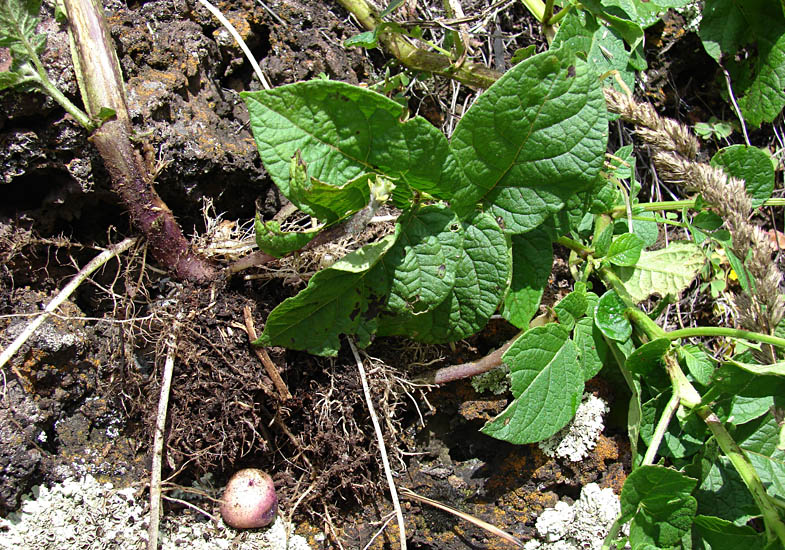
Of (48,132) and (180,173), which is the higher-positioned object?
(48,132)

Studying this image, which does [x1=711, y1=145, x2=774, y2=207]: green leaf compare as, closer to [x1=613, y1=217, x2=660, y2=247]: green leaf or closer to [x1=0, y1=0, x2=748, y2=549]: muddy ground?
[x1=613, y1=217, x2=660, y2=247]: green leaf

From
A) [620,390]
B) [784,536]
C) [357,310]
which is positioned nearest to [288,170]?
[357,310]

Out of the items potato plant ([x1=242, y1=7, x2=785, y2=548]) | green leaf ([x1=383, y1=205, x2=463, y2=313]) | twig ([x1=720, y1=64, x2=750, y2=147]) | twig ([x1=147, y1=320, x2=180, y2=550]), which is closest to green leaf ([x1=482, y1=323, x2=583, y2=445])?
potato plant ([x1=242, y1=7, x2=785, y2=548])

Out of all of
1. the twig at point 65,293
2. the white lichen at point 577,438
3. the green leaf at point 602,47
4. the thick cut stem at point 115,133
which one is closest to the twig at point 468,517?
the white lichen at point 577,438

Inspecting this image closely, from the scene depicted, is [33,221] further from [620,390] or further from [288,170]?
[620,390]

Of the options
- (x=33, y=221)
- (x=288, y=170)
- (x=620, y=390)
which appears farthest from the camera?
(x=620, y=390)

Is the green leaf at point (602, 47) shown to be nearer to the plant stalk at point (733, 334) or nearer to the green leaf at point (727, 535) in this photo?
the plant stalk at point (733, 334)

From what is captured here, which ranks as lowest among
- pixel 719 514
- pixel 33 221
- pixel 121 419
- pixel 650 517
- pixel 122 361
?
pixel 719 514

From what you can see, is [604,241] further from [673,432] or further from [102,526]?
[102,526]
